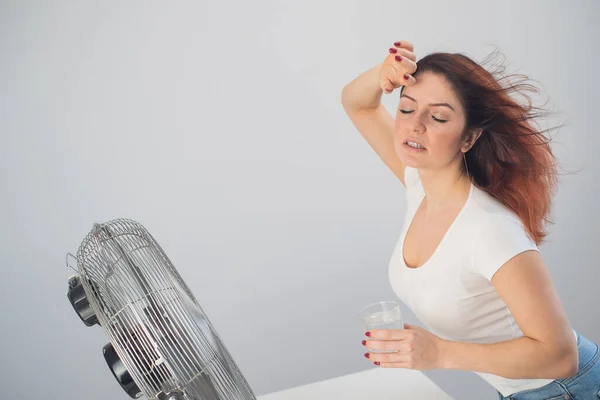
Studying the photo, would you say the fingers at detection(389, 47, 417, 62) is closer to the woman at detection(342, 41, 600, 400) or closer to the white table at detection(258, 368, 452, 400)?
the woman at detection(342, 41, 600, 400)

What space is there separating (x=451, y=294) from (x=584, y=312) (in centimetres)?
230

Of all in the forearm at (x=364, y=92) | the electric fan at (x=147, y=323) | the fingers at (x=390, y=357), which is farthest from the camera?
the forearm at (x=364, y=92)

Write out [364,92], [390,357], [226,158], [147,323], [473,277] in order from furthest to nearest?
[226,158] < [364,92] < [473,277] < [390,357] < [147,323]

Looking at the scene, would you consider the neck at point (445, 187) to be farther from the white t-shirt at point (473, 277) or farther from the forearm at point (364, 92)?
the forearm at point (364, 92)

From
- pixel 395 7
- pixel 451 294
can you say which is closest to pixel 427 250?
pixel 451 294

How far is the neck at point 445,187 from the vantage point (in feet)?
5.32

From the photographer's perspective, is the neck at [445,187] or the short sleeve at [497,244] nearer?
the short sleeve at [497,244]

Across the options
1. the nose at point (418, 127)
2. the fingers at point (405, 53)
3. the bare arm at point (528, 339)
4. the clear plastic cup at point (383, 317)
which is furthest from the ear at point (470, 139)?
the clear plastic cup at point (383, 317)

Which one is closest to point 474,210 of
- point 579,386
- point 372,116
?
point 579,386

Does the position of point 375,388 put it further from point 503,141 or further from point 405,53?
point 405,53

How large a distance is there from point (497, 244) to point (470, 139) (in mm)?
285

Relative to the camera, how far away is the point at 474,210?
5.00 feet

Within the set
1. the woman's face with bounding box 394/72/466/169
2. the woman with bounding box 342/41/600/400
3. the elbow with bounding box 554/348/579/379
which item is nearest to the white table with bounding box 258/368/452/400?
the woman with bounding box 342/41/600/400

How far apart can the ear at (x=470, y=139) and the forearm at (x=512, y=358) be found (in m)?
0.45
